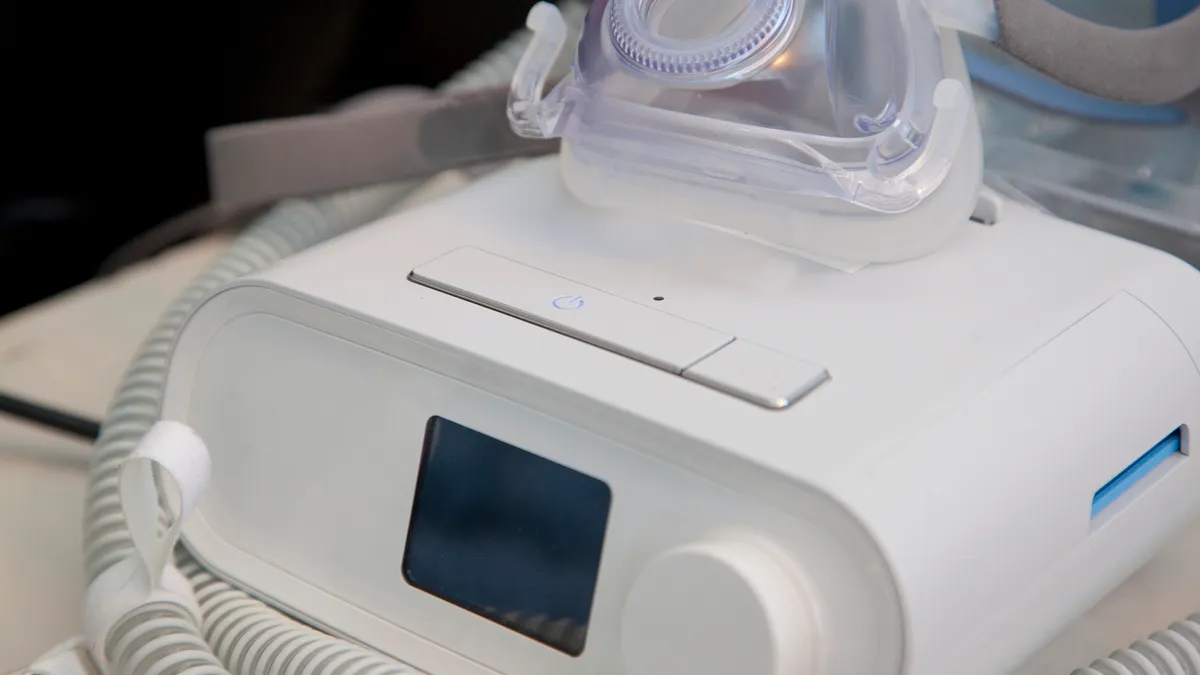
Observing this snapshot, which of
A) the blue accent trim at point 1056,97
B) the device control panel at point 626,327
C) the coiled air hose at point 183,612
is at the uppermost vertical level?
the blue accent trim at point 1056,97

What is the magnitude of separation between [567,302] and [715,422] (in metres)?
0.10

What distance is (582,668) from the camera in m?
0.45

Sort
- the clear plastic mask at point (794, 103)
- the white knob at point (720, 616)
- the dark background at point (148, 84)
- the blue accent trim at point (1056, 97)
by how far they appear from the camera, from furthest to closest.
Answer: the dark background at point (148, 84) < the blue accent trim at point (1056, 97) < the clear plastic mask at point (794, 103) < the white knob at point (720, 616)

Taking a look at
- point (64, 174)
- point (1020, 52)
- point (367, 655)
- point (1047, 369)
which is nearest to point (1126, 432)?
point (1047, 369)

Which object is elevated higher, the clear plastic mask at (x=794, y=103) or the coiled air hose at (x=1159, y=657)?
the clear plastic mask at (x=794, y=103)

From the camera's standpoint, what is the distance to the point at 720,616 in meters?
0.40

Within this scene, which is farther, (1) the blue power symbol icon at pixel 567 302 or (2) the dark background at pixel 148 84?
(2) the dark background at pixel 148 84

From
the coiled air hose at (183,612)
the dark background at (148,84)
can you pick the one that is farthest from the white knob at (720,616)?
the dark background at (148,84)

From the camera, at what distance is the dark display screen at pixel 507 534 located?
1.48 feet

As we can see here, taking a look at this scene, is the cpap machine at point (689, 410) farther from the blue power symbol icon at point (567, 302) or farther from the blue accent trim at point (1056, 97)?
the blue accent trim at point (1056, 97)

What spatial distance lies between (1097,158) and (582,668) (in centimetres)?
40

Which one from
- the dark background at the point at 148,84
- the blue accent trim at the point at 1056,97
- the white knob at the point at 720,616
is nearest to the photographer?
the white knob at the point at 720,616

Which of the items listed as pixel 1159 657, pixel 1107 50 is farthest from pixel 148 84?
pixel 1159 657

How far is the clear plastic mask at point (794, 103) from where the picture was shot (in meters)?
0.51
